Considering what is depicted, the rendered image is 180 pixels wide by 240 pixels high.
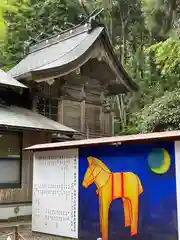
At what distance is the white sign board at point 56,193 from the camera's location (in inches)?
307

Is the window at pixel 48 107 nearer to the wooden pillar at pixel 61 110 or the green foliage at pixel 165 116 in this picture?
the wooden pillar at pixel 61 110

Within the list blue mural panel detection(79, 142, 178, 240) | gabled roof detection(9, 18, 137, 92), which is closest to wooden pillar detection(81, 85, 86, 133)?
gabled roof detection(9, 18, 137, 92)

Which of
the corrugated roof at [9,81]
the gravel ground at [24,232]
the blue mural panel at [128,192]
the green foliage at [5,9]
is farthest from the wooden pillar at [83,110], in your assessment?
the blue mural panel at [128,192]

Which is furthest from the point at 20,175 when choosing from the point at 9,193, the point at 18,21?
the point at 18,21

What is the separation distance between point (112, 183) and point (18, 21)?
1692 centimetres

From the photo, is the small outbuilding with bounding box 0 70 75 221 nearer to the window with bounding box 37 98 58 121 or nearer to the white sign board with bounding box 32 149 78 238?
the window with bounding box 37 98 58 121

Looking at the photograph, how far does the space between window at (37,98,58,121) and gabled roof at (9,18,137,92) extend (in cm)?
122

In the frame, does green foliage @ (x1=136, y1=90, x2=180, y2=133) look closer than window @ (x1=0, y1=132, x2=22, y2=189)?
No

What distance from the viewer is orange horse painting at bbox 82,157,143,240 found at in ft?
21.7

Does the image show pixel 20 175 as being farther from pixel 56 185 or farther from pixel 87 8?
pixel 87 8

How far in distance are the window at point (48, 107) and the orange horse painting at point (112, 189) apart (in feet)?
18.9

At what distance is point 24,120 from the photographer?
35.5ft

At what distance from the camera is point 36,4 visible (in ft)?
76.5

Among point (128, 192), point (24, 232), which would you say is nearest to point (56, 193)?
point (24, 232)
